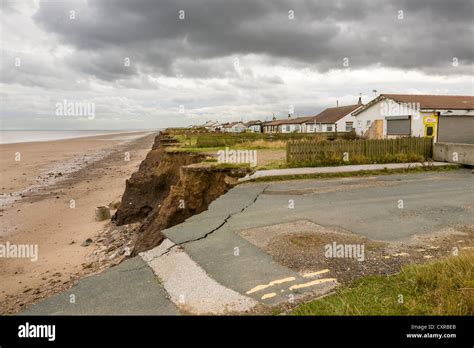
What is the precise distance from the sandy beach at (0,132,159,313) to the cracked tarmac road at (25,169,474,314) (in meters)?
6.01

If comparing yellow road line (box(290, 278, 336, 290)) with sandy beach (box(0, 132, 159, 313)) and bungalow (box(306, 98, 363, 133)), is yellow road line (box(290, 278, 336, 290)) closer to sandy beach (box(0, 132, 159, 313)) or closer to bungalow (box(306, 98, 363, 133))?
sandy beach (box(0, 132, 159, 313))

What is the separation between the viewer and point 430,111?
26938mm

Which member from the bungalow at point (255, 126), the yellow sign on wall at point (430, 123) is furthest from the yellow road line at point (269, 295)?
the bungalow at point (255, 126)

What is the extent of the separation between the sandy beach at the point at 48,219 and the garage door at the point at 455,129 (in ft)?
83.2

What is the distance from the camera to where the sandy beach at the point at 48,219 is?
442 inches

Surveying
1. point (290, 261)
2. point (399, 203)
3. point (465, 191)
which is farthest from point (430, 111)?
point (290, 261)

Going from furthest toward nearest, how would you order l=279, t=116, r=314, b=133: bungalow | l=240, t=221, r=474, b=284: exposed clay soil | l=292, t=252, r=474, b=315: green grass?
l=279, t=116, r=314, b=133: bungalow
l=240, t=221, r=474, b=284: exposed clay soil
l=292, t=252, r=474, b=315: green grass

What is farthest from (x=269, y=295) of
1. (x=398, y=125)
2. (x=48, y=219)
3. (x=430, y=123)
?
(x=398, y=125)

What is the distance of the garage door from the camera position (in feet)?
87.7
